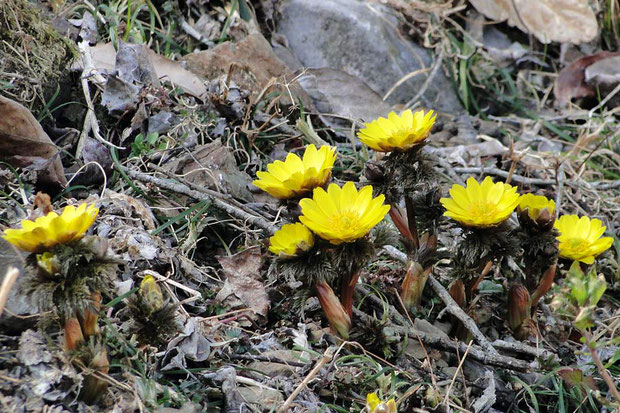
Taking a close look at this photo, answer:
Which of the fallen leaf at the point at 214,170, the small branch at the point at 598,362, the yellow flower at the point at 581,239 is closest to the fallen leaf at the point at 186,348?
the fallen leaf at the point at 214,170

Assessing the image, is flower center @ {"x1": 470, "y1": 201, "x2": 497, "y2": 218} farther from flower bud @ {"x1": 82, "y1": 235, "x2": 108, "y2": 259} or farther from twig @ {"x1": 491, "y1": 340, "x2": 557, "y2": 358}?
flower bud @ {"x1": 82, "y1": 235, "x2": 108, "y2": 259}

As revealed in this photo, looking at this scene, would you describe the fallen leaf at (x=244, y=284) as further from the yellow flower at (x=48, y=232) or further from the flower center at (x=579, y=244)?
the flower center at (x=579, y=244)

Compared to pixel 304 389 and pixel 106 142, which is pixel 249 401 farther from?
pixel 106 142

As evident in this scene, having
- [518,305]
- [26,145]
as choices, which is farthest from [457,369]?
[26,145]

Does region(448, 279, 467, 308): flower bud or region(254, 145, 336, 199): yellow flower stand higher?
region(254, 145, 336, 199): yellow flower

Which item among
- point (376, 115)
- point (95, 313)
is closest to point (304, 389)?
point (95, 313)

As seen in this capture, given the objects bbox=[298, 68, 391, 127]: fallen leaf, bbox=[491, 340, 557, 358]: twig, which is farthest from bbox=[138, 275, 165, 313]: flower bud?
bbox=[298, 68, 391, 127]: fallen leaf

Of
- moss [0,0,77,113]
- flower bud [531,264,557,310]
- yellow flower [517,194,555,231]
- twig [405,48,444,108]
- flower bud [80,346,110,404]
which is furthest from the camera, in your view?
twig [405,48,444,108]
